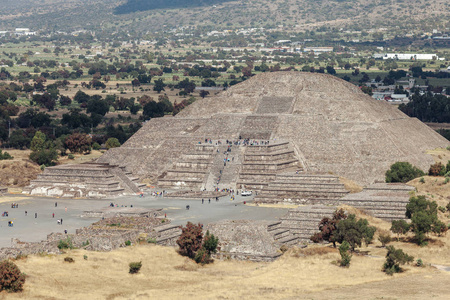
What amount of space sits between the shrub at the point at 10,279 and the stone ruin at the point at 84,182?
→ 43.4 metres

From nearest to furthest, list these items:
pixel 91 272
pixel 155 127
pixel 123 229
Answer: pixel 91 272 → pixel 123 229 → pixel 155 127

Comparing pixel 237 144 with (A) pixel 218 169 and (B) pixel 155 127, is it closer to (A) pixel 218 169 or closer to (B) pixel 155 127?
(A) pixel 218 169

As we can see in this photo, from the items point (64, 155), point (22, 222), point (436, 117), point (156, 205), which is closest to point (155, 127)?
point (64, 155)

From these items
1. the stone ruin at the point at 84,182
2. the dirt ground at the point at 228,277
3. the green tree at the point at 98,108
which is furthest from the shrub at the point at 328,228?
the green tree at the point at 98,108

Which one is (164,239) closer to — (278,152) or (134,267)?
(134,267)

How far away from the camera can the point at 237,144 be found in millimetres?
116875

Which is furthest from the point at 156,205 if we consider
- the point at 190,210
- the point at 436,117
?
the point at 436,117

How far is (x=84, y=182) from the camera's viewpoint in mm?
107750

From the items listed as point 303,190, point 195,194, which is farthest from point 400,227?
point 195,194

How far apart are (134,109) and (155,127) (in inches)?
2162

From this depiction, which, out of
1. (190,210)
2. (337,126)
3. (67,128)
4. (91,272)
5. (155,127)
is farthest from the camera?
(67,128)

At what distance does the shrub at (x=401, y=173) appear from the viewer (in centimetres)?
10569

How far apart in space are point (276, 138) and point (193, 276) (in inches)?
1975

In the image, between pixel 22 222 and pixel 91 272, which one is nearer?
pixel 91 272
